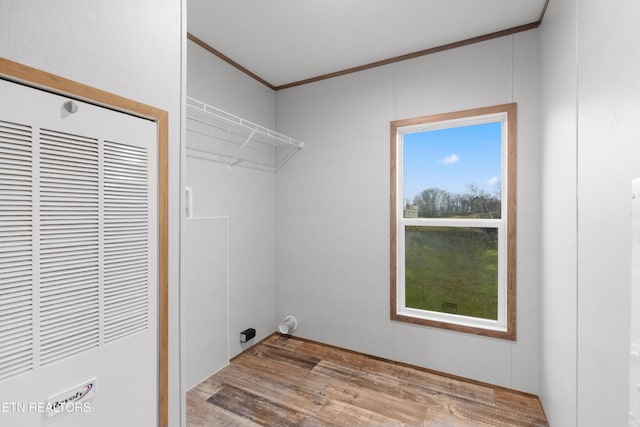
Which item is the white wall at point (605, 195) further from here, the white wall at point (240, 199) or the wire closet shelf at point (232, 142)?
the white wall at point (240, 199)

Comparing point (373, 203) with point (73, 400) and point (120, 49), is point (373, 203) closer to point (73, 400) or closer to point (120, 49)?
point (120, 49)

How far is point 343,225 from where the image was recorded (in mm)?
2566

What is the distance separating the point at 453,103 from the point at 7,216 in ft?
7.94

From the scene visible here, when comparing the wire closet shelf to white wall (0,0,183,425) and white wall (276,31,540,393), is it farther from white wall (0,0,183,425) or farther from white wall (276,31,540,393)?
white wall (0,0,183,425)

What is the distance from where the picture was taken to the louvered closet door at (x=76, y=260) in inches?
27.2

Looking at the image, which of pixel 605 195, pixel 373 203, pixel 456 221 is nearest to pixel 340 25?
pixel 373 203

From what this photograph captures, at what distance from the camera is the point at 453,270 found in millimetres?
2264

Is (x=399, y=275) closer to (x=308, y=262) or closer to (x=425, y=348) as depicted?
(x=425, y=348)

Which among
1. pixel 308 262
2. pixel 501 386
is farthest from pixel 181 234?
pixel 501 386

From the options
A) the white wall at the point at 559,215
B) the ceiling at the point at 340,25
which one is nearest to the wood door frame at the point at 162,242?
the ceiling at the point at 340,25

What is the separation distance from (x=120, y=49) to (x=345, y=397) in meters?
2.19

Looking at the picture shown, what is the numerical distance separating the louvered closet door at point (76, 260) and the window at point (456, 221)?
1828 millimetres

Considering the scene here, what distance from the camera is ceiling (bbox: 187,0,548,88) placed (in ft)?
5.72

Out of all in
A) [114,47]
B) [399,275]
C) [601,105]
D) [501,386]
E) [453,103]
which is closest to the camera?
[114,47]
